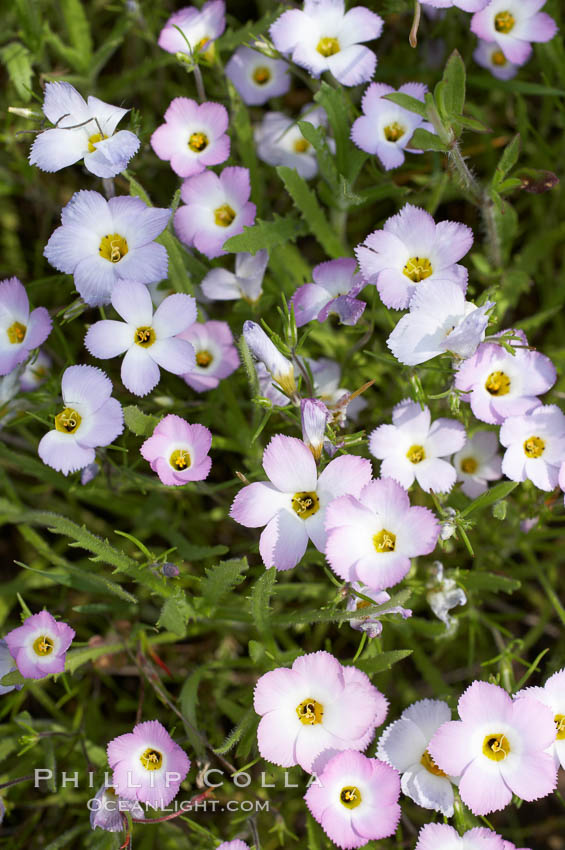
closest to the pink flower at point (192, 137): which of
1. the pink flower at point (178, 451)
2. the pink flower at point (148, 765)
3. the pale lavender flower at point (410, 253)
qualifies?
the pale lavender flower at point (410, 253)

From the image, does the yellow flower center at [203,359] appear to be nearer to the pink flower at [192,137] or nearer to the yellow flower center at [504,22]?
the pink flower at [192,137]

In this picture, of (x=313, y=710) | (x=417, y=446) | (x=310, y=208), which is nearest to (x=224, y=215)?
(x=310, y=208)

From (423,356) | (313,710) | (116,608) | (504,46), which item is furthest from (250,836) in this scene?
(504,46)

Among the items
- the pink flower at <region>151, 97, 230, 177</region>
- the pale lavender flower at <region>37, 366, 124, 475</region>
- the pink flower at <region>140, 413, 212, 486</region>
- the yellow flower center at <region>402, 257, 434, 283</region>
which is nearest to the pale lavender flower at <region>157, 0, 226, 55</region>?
the pink flower at <region>151, 97, 230, 177</region>

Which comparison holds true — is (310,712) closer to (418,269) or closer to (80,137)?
(418,269)

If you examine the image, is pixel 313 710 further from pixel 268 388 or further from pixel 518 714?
pixel 268 388

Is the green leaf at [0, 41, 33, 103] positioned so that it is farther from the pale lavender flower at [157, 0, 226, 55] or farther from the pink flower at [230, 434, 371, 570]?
the pink flower at [230, 434, 371, 570]
